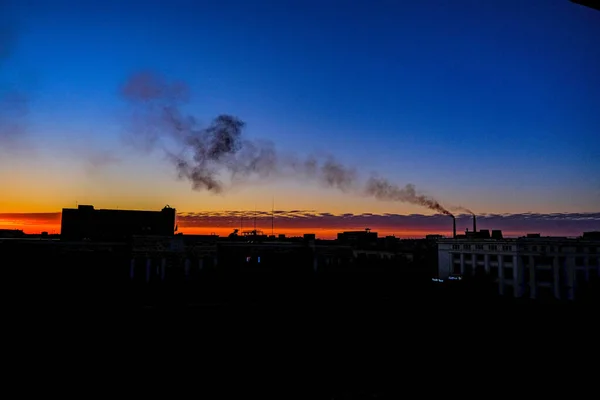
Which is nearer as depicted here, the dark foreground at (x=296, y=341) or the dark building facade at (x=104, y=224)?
the dark foreground at (x=296, y=341)

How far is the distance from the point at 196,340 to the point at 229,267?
39329 millimetres

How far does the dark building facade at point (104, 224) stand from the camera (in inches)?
2980

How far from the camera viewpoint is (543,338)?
29.5m

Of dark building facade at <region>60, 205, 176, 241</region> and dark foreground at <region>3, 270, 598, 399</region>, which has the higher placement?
dark building facade at <region>60, 205, 176, 241</region>

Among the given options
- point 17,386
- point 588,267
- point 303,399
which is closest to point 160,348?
point 17,386

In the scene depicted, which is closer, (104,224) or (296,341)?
(296,341)

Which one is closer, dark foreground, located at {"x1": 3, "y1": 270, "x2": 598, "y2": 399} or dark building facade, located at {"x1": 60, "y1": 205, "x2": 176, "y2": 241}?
dark foreground, located at {"x1": 3, "y1": 270, "x2": 598, "y2": 399}

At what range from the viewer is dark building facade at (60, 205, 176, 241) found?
75688mm

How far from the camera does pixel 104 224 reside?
77375 mm

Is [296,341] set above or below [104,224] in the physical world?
below

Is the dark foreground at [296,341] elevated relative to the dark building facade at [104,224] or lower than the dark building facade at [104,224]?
lower

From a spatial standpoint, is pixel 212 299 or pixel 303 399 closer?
pixel 303 399

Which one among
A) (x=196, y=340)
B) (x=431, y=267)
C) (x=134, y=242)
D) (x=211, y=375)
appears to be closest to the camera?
(x=211, y=375)

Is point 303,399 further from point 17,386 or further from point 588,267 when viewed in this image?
point 588,267
